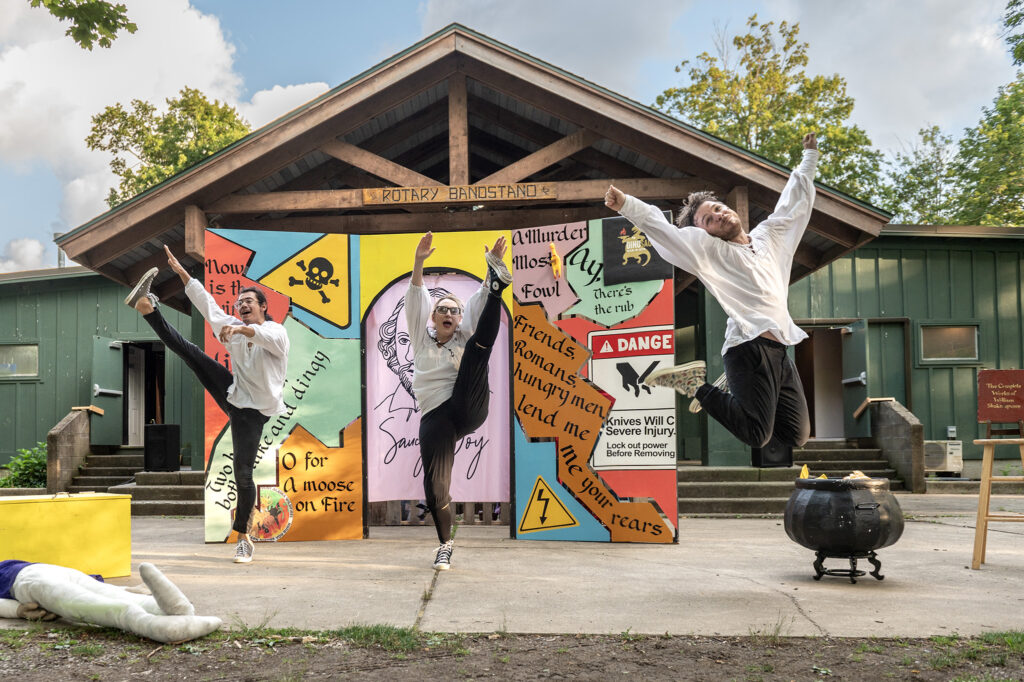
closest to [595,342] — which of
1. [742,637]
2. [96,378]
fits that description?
[742,637]

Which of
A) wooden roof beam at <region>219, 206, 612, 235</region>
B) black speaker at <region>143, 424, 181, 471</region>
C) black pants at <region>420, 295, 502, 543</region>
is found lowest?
black speaker at <region>143, 424, 181, 471</region>

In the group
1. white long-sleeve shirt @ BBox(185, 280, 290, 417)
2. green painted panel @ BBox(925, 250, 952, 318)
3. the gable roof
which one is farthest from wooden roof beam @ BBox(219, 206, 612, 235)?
green painted panel @ BBox(925, 250, 952, 318)

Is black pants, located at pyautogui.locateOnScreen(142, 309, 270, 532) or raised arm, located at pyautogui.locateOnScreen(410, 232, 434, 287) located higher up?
raised arm, located at pyautogui.locateOnScreen(410, 232, 434, 287)

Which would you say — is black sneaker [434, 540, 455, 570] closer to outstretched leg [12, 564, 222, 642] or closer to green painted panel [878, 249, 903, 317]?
outstretched leg [12, 564, 222, 642]

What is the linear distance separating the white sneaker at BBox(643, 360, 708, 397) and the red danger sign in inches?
143

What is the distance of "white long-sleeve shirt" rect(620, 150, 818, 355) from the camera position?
4.23 metres

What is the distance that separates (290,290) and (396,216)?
297cm

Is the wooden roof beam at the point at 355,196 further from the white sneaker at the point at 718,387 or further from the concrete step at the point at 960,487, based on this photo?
the concrete step at the point at 960,487

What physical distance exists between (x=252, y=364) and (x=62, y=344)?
11.8m

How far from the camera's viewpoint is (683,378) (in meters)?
4.50

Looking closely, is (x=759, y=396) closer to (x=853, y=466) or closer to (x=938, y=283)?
(x=853, y=466)

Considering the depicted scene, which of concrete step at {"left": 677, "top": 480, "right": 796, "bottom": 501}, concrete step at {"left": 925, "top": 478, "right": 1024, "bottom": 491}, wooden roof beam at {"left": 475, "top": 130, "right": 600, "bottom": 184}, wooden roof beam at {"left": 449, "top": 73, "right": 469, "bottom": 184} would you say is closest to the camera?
wooden roof beam at {"left": 449, "top": 73, "right": 469, "bottom": 184}

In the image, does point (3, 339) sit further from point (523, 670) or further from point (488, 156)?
point (523, 670)

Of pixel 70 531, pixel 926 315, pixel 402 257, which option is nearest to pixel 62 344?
pixel 402 257
